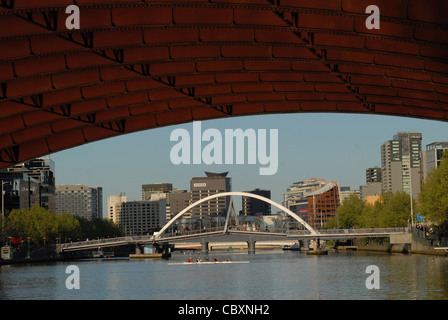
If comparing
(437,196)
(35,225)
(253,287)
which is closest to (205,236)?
(35,225)

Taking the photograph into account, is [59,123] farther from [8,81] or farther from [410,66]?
[410,66]

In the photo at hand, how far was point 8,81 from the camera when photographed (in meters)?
28.3

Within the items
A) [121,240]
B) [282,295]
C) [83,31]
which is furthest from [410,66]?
[121,240]

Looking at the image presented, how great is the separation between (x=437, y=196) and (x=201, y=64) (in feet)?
247

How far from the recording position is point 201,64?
1236 inches

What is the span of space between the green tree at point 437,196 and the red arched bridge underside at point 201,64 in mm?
59930

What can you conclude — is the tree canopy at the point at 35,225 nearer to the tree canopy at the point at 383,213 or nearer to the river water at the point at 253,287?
the river water at the point at 253,287

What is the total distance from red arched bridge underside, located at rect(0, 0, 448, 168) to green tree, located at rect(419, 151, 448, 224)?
59.9 meters

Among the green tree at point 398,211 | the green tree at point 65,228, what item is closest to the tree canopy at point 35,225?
the green tree at point 65,228

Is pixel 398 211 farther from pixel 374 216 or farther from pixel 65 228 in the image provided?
pixel 65 228

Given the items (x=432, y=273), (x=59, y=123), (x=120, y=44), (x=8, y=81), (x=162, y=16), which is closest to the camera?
(x=162, y=16)

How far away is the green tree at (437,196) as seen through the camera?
324ft

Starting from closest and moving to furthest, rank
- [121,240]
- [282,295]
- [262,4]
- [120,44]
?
[262,4] → [120,44] → [282,295] → [121,240]

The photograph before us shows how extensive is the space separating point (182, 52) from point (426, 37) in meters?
9.19
